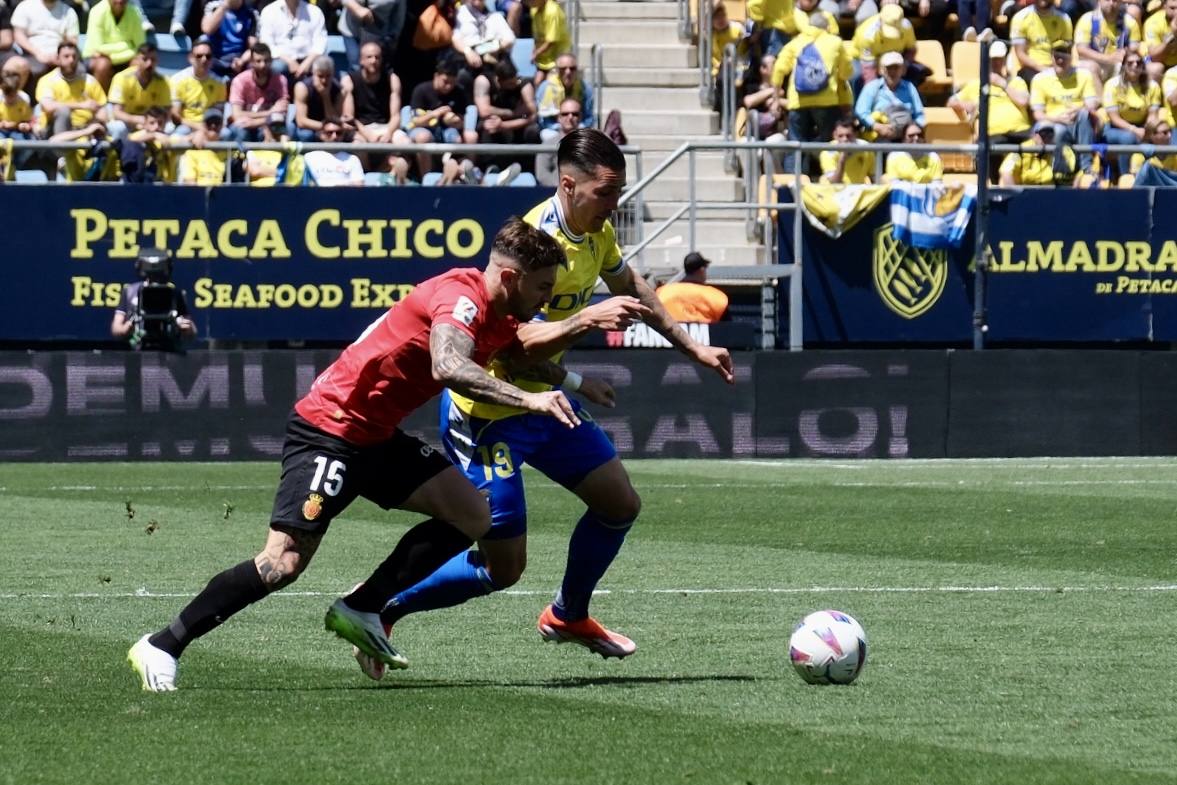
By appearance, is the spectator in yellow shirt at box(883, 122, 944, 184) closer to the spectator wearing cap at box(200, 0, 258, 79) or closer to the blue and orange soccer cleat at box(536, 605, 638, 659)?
the spectator wearing cap at box(200, 0, 258, 79)

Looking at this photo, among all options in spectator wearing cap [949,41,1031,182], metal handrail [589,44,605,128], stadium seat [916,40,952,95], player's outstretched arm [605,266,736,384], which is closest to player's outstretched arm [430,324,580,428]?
player's outstretched arm [605,266,736,384]

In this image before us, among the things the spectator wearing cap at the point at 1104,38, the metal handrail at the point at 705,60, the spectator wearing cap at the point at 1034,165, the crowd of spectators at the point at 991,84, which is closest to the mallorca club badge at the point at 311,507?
the crowd of spectators at the point at 991,84

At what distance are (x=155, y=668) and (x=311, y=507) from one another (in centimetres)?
80

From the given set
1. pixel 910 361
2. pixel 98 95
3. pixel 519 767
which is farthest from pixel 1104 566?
pixel 98 95

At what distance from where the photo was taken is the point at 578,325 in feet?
24.9

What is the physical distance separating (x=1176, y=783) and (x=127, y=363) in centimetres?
1530

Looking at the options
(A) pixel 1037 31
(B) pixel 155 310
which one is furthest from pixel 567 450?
(A) pixel 1037 31

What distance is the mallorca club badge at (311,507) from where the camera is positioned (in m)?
7.33

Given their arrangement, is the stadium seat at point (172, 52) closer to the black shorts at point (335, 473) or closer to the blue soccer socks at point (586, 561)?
the blue soccer socks at point (586, 561)

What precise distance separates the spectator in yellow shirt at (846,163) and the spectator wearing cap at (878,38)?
153 cm

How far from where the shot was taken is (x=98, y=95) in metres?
21.6

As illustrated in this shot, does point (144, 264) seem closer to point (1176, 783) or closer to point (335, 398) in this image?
point (335, 398)

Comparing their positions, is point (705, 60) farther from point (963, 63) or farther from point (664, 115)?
point (963, 63)

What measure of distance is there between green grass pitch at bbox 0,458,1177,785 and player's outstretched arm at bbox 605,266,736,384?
46.7 inches
